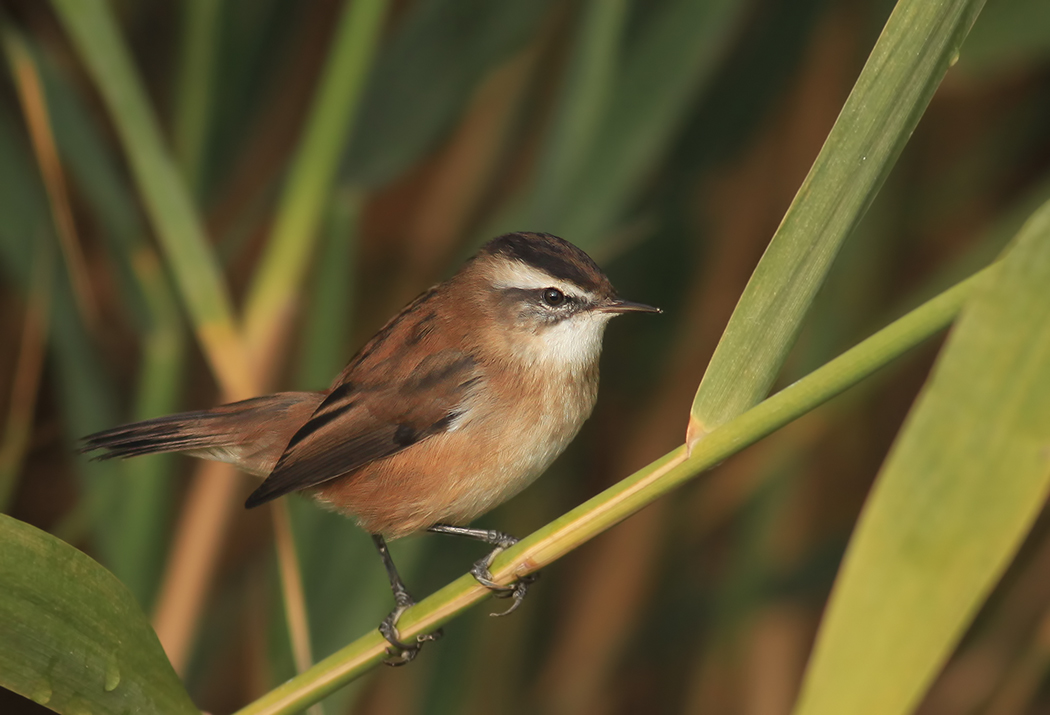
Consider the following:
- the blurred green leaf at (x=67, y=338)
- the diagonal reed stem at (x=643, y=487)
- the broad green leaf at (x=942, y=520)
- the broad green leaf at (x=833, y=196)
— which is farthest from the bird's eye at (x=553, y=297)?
the broad green leaf at (x=942, y=520)

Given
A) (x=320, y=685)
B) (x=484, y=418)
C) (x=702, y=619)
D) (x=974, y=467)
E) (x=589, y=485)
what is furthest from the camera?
(x=589, y=485)

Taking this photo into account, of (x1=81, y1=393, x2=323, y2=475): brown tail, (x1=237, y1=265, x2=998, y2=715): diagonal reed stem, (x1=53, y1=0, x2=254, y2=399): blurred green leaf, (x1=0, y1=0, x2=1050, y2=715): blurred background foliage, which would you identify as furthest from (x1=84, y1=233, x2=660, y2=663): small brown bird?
(x1=237, y1=265, x2=998, y2=715): diagonal reed stem

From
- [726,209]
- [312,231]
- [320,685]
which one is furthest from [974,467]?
[726,209]

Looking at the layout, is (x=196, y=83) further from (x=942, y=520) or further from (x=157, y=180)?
(x=942, y=520)

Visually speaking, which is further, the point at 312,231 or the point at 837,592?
the point at 312,231

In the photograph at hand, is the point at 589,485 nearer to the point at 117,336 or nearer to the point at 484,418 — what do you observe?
the point at 484,418

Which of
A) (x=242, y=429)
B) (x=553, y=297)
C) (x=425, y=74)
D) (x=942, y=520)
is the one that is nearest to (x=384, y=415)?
(x=242, y=429)

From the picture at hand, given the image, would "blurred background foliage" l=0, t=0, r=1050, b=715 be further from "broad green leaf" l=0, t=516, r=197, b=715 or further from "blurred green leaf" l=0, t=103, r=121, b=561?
"broad green leaf" l=0, t=516, r=197, b=715
